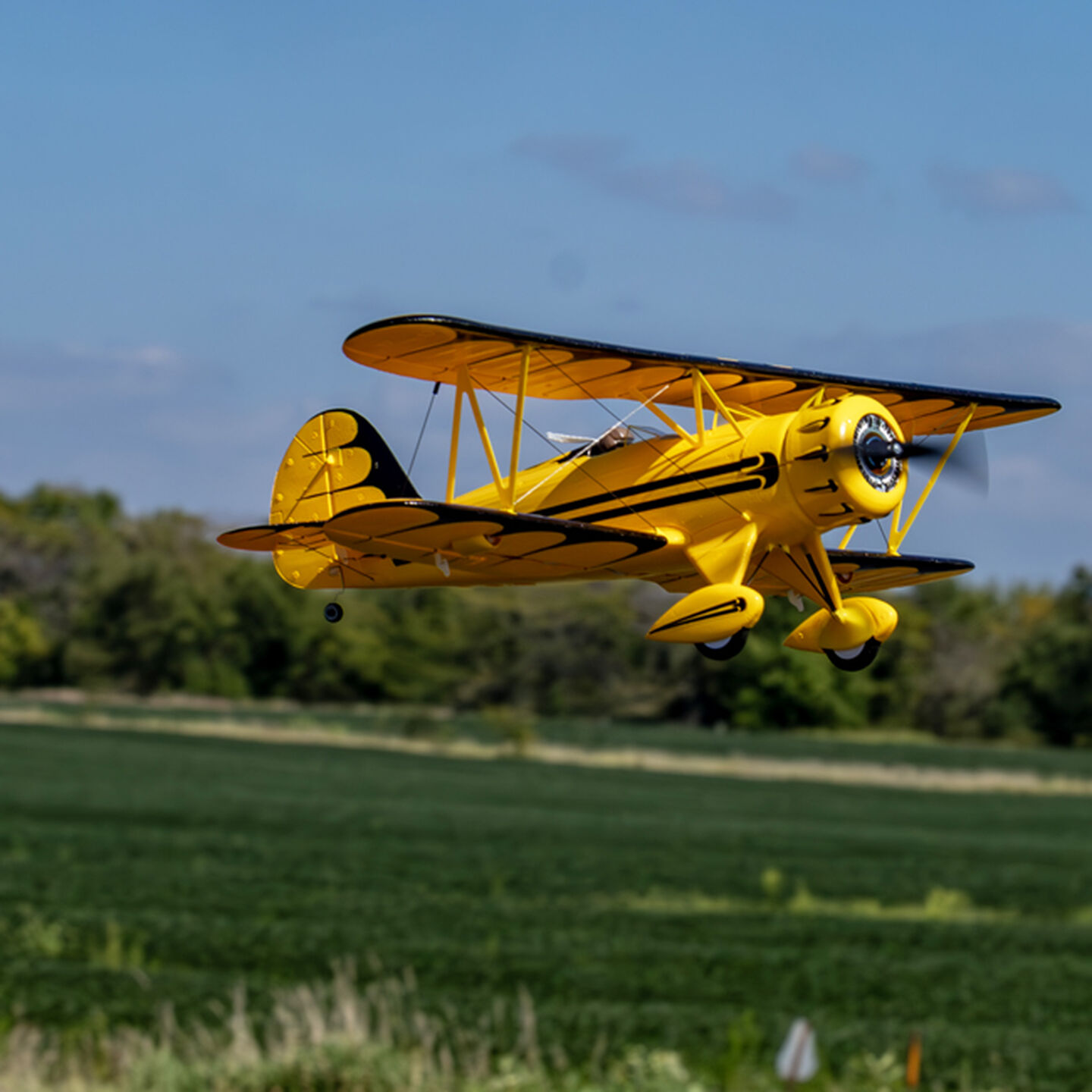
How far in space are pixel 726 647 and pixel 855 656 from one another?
2.18 ft

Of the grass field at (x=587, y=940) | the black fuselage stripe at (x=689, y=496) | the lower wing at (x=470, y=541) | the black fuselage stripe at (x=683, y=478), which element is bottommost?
the grass field at (x=587, y=940)

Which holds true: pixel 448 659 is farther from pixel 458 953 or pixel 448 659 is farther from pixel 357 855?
pixel 357 855

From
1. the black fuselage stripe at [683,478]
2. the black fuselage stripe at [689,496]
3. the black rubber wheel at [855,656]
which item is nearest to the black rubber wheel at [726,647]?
the black rubber wheel at [855,656]

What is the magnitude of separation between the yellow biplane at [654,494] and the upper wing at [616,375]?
0.01 metres

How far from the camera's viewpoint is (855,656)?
247 inches

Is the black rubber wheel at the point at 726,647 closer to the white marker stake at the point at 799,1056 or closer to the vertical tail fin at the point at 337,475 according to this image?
the vertical tail fin at the point at 337,475

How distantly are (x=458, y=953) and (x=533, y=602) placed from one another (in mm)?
142720

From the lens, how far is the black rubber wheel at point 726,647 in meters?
5.83

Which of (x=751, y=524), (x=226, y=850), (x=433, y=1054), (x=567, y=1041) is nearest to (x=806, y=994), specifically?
(x=567, y=1041)

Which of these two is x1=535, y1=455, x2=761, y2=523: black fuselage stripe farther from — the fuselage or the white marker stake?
the white marker stake

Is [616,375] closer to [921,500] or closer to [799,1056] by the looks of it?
[921,500]

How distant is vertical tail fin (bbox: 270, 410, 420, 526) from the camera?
23.8 ft

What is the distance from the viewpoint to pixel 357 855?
194 meters

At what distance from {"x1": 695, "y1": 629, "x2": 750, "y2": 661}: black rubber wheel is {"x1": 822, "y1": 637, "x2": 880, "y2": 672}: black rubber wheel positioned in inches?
20.4
